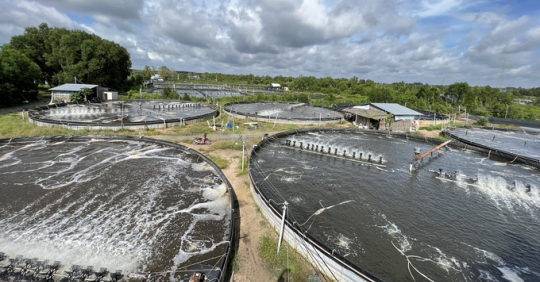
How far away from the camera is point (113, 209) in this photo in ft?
48.0

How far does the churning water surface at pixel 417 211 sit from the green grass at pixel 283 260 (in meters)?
2.00

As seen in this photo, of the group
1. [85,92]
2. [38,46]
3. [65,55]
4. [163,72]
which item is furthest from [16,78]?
[163,72]

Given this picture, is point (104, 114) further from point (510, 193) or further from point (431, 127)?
point (431, 127)

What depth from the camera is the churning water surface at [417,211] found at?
38.2 feet

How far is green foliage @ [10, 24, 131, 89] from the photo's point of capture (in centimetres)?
5384

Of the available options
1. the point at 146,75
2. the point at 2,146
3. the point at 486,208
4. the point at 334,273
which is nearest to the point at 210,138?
the point at 2,146

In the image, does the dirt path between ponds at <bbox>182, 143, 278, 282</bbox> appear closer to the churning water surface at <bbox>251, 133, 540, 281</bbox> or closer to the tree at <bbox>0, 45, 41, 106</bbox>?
the churning water surface at <bbox>251, 133, 540, 281</bbox>

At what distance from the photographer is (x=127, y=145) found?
25.6 metres

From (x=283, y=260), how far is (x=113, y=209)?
34.5 ft

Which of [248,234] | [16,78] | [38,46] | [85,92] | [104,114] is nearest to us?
[248,234]

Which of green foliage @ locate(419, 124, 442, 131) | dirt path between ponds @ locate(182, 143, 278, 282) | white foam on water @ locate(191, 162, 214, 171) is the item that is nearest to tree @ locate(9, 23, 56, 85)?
white foam on water @ locate(191, 162, 214, 171)

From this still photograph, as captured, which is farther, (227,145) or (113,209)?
(227,145)

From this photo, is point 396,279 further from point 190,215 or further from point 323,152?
point 323,152

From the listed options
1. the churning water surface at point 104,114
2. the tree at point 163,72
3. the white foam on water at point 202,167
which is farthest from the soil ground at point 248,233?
the tree at point 163,72
